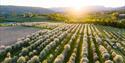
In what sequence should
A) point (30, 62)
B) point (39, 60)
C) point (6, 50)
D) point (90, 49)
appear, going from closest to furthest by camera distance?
1. point (30, 62)
2. point (39, 60)
3. point (6, 50)
4. point (90, 49)

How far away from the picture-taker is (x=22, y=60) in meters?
33.0

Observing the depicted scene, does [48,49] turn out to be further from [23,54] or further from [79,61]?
[79,61]

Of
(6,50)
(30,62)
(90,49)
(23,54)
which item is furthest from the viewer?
(90,49)

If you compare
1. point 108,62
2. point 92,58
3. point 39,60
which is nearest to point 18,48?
point 39,60

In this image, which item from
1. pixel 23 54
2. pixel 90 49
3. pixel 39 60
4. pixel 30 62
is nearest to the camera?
pixel 30 62

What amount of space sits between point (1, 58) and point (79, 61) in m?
10.3

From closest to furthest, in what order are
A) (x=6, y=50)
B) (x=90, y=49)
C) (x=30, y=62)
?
1. (x=30, y=62)
2. (x=6, y=50)
3. (x=90, y=49)

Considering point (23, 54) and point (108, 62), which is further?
point (23, 54)

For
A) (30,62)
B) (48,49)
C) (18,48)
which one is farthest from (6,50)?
(30,62)

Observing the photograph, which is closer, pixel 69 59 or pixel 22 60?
pixel 22 60

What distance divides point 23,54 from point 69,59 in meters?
6.95

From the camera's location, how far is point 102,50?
41.9 metres

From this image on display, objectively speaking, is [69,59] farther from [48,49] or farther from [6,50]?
[6,50]

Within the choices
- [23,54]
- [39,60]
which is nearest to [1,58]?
[23,54]
